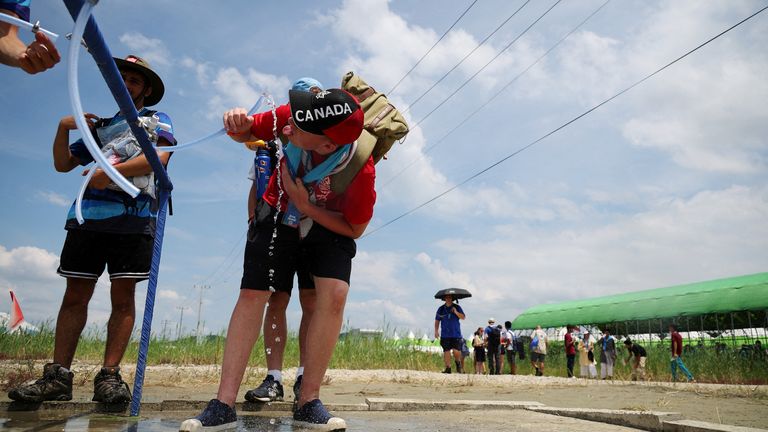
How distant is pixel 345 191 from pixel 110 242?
146cm

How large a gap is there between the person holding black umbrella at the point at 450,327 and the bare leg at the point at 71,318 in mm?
9455

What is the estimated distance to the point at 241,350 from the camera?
2.38 m

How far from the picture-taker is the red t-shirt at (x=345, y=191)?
248cm

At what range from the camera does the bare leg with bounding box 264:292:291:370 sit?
3.30 m

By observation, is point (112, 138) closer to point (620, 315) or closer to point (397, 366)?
point (397, 366)

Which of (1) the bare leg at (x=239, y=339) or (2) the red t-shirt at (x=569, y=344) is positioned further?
(2) the red t-shirt at (x=569, y=344)

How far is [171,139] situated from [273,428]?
1680 mm

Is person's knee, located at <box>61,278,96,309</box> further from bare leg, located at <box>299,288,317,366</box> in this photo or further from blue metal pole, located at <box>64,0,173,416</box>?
bare leg, located at <box>299,288,317,366</box>

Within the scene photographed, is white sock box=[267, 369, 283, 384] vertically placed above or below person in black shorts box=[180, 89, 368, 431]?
below

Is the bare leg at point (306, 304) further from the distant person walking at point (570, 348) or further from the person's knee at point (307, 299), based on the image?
the distant person walking at point (570, 348)

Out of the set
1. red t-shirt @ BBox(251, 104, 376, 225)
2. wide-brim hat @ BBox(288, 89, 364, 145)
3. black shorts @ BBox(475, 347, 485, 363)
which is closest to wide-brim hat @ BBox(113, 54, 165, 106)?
red t-shirt @ BBox(251, 104, 376, 225)

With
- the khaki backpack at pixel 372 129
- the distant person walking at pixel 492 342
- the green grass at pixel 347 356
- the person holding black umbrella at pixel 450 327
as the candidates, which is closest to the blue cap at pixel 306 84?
the khaki backpack at pixel 372 129

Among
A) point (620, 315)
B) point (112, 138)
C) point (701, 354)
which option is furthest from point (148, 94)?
point (620, 315)

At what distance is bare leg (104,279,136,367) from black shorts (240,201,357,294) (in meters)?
0.90
